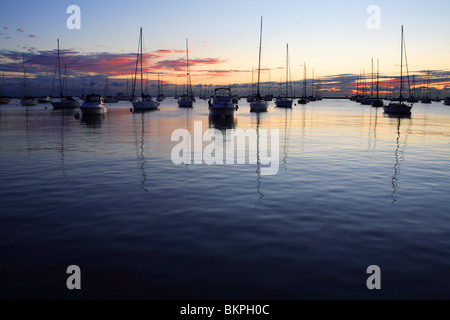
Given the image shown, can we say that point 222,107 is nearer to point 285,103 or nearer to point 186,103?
point 186,103

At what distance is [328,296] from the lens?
5109 mm

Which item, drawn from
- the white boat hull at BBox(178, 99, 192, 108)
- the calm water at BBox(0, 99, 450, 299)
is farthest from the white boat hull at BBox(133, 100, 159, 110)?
the calm water at BBox(0, 99, 450, 299)

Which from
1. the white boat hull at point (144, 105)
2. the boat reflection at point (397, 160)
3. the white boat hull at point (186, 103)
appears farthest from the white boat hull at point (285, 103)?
the boat reflection at point (397, 160)

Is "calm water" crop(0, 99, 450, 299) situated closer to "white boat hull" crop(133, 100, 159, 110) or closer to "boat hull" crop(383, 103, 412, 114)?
"boat hull" crop(383, 103, 412, 114)

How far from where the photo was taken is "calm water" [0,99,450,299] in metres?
5.42

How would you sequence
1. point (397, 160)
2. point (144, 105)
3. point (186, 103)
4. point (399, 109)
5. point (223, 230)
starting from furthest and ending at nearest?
point (186, 103) → point (144, 105) → point (399, 109) → point (397, 160) → point (223, 230)

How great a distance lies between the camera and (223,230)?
7.65 m

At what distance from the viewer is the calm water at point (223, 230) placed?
542cm

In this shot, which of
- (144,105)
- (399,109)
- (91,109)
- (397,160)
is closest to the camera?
(397,160)

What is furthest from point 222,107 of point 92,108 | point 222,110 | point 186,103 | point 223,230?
point 186,103

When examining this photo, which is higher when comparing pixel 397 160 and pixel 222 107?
pixel 222 107

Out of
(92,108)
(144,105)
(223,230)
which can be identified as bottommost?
(223,230)
